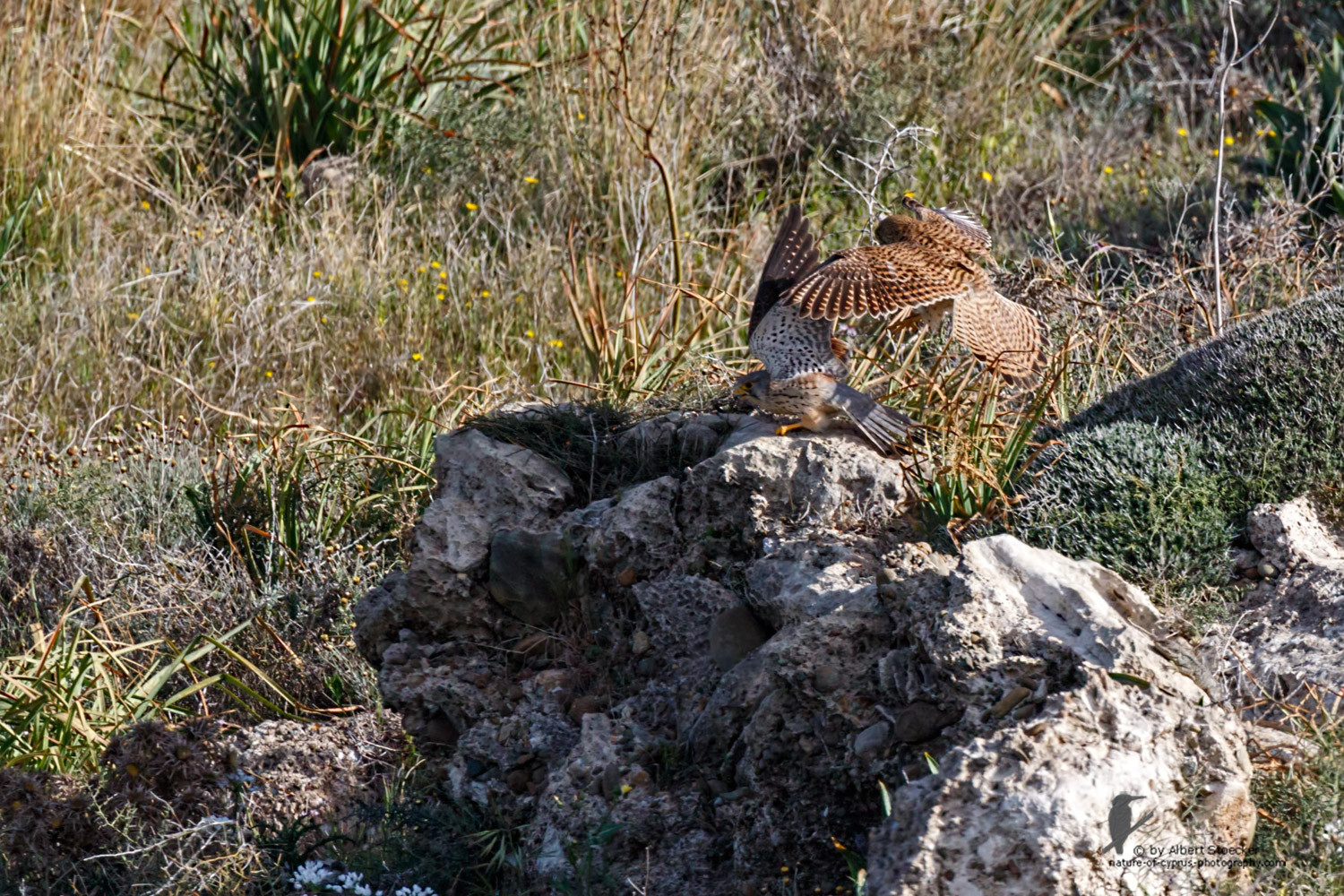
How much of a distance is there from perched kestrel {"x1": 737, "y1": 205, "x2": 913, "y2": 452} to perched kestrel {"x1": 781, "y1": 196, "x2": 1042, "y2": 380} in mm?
102

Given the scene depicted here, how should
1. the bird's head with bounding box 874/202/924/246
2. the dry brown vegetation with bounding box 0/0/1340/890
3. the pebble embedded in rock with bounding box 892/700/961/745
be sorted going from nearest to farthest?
the pebble embedded in rock with bounding box 892/700/961/745 < the bird's head with bounding box 874/202/924/246 < the dry brown vegetation with bounding box 0/0/1340/890

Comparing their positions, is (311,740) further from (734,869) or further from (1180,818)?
(1180,818)

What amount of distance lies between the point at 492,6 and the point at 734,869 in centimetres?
692

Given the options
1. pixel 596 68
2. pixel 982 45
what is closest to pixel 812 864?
pixel 596 68

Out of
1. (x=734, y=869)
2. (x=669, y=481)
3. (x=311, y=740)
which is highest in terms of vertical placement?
(x=669, y=481)

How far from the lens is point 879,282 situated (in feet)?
13.1

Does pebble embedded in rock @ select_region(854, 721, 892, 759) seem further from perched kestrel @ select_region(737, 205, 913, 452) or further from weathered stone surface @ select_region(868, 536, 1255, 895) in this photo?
perched kestrel @ select_region(737, 205, 913, 452)

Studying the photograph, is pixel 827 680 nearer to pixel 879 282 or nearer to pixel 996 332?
pixel 879 282

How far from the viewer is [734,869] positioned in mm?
3238

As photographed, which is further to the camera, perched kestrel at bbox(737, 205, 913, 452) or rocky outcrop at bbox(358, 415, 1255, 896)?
perched kestrel at bbox(737, 205, 913, 452)

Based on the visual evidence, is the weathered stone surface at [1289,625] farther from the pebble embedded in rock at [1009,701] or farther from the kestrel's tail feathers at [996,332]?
the kestrel's tail feathers at [996,332]

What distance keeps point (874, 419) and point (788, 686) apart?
3.17 feet

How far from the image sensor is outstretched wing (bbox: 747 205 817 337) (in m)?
4.36

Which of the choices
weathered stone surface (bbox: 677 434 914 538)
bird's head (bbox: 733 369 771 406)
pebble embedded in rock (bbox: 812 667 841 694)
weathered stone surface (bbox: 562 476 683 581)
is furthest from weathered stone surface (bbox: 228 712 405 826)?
bird's head (bbox: 733 369 771 406)
